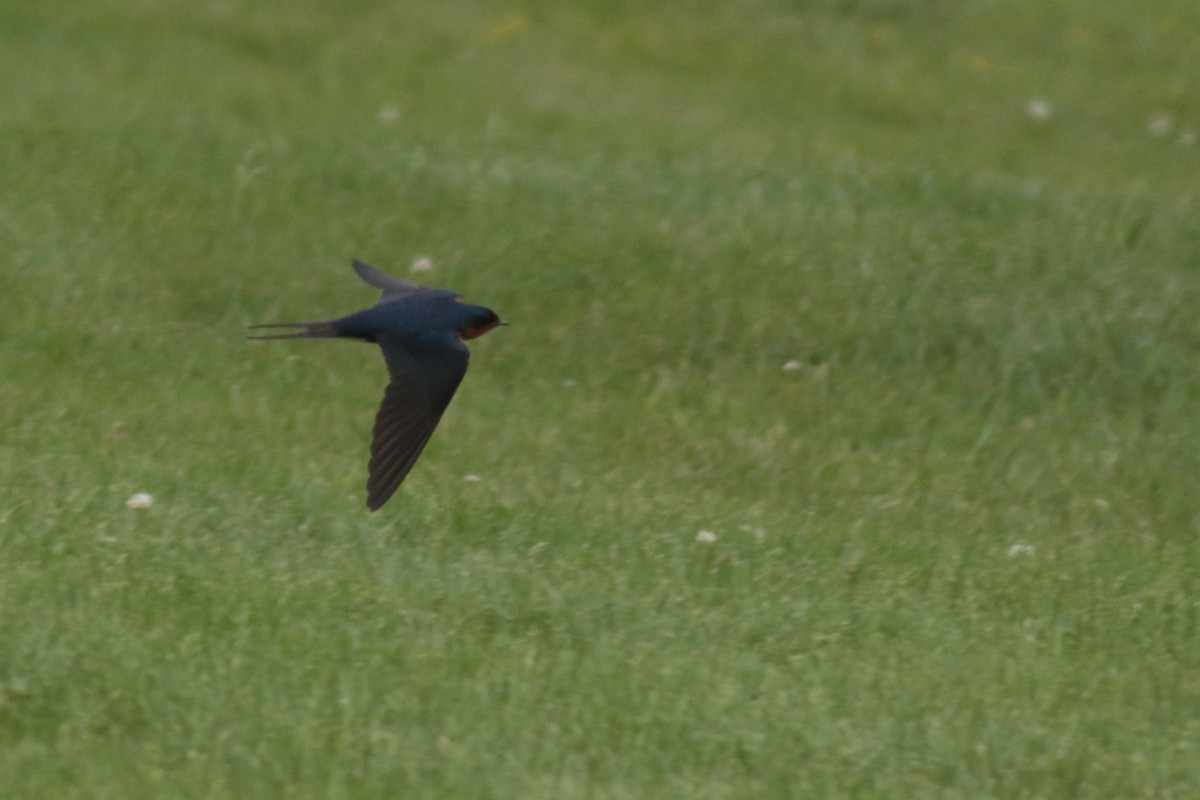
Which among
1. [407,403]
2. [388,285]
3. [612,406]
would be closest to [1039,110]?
[612,406]

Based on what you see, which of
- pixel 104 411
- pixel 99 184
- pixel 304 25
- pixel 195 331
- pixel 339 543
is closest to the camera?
pixel 339 543

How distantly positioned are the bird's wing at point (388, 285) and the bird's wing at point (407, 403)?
0.60 metres

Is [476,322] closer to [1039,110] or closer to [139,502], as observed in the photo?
[139,502]

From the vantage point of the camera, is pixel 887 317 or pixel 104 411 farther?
pixel 887 317

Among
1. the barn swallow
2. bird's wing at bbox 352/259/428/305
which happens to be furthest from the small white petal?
the barn swallow

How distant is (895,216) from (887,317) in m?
1.05

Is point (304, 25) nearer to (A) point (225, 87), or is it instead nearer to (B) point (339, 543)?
(A) point (225, 87)

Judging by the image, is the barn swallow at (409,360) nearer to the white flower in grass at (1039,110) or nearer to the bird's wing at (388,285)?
the bird's wing at (388,285)

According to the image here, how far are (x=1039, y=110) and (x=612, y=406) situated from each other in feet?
17.4

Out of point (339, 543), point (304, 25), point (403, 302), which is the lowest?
point (304, 25)

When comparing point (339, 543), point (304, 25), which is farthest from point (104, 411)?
point (304, 25)

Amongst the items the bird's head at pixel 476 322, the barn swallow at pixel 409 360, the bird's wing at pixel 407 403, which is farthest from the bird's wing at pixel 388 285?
the bird's wing at pixel 407 403

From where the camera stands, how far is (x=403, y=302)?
6234 millimetres

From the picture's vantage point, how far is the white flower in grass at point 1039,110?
39.1 ft
